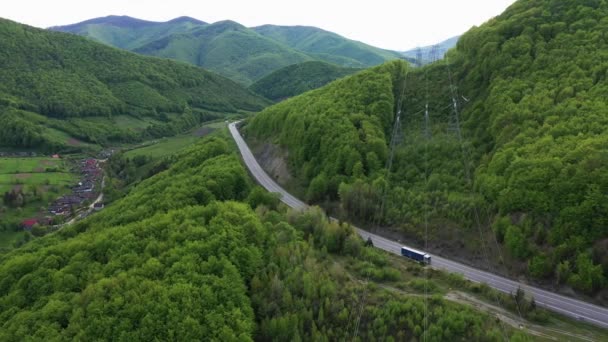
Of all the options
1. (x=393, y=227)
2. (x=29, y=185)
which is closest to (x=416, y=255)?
(x=393, y=227)

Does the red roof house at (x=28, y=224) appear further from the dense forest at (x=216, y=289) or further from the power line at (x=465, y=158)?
the power line at (x=465, y=158)

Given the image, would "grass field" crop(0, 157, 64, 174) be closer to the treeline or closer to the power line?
the treeline

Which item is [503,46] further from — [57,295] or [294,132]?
[57,295]

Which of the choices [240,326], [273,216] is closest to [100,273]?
[240,326]

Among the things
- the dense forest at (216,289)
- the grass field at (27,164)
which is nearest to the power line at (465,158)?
the dense forest at (216,289)

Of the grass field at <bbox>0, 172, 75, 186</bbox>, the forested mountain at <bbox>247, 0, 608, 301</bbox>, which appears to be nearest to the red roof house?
the grass field at <bbox>0, 172, 75, 186</bbox>

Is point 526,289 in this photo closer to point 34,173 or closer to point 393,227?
point 393,227

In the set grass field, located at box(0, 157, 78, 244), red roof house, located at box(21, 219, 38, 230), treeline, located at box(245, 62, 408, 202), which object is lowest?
red roof house, located at box(21, 219, 38, 230)
